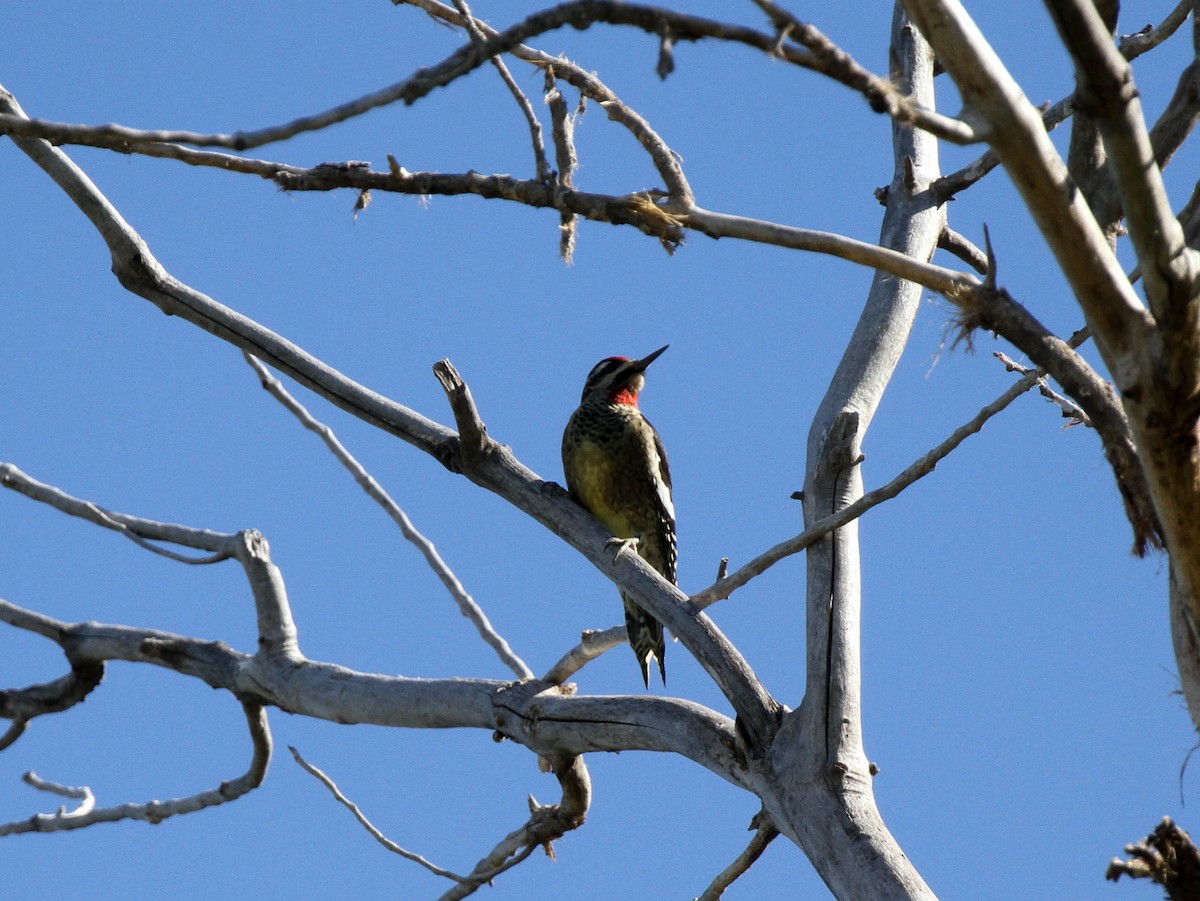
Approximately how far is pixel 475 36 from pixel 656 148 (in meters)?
1.88

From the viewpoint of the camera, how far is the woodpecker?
19.1 ft

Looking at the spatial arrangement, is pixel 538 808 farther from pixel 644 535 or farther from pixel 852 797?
pixel 644 535

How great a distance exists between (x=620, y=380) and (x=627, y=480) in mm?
613

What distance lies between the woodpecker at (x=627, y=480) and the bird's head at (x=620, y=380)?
0.31 ft

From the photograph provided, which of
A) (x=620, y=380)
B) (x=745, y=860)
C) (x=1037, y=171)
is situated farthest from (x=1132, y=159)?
(x=620, y=380)

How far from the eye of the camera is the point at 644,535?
19.5 ft

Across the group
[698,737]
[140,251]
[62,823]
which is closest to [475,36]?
[698,737]

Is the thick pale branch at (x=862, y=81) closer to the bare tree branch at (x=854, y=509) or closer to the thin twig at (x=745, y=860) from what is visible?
the bare tree branch at (x=854, y=509)

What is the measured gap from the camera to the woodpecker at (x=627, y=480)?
229 inches

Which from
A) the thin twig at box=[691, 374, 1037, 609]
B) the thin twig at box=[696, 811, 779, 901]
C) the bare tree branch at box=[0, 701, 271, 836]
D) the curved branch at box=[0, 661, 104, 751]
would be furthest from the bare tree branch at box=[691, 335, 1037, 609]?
the curved branch at box=[0, 661, 104, 751]

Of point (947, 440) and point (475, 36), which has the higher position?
point (475, 36)

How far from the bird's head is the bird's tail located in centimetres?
102

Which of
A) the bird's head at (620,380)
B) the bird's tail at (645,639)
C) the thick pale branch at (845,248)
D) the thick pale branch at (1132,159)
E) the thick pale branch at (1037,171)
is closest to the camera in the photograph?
the thick pale branch at (1132,159)

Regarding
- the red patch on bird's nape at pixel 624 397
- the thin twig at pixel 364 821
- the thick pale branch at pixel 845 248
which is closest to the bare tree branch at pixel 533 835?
the thin twig at pixel 364 821
